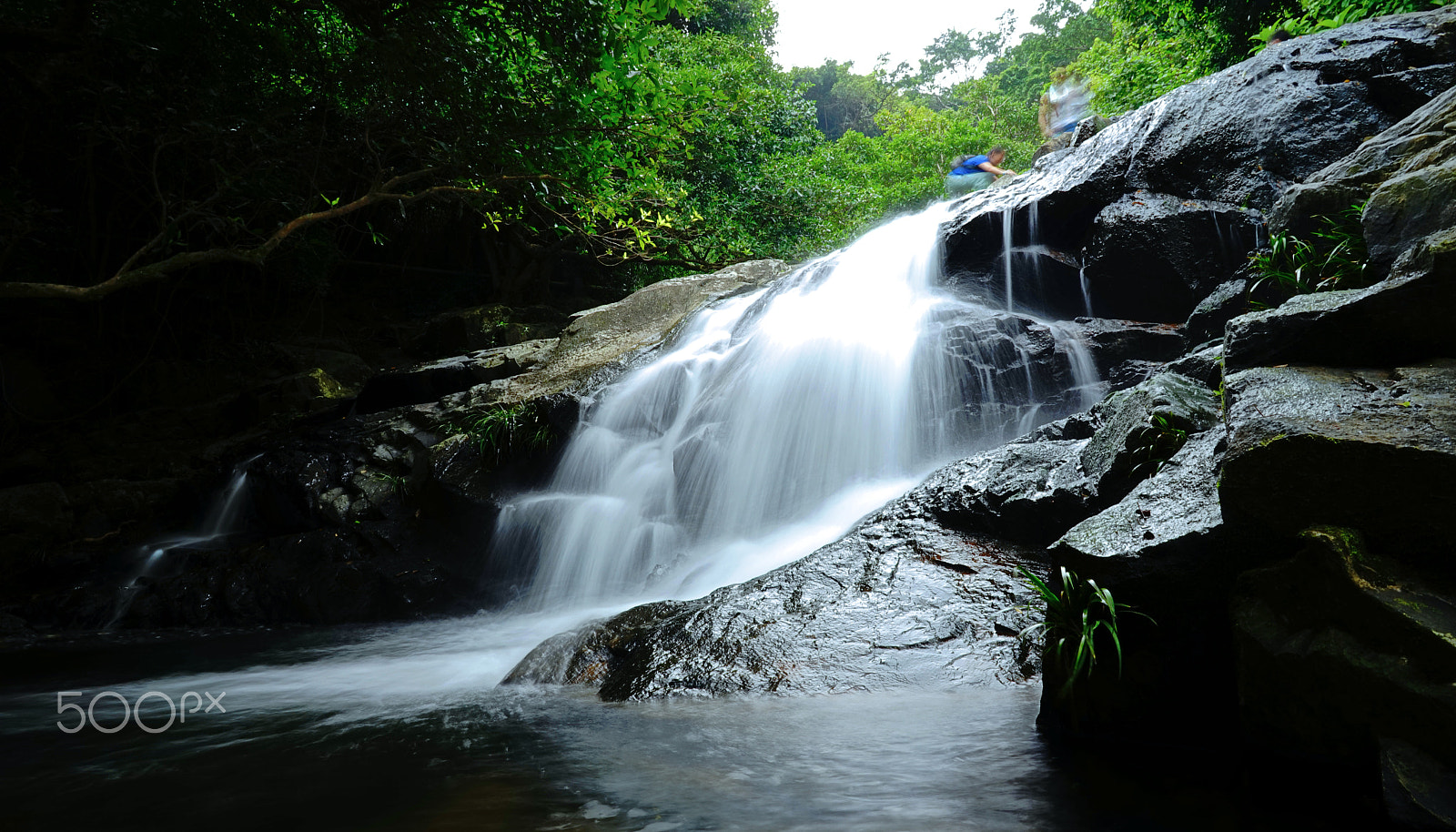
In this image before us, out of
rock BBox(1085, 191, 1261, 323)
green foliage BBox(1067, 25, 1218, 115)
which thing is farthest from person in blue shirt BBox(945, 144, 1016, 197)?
rock BBox(1085, 191, 1261, 323)

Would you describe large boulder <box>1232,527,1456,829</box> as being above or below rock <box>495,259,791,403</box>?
below

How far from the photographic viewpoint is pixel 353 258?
15.7m

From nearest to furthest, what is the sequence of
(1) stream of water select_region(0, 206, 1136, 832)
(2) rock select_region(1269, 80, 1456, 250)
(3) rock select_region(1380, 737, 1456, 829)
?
(3) rock select_region(1380, 737, 1456, 829) → (1) stream of water select_region(0, 206, 1136, 832) → (2) rock select_region(1269, 80, 1456, 250)

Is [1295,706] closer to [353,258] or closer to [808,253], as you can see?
[808,253]

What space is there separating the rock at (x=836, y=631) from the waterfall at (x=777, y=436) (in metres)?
1.03

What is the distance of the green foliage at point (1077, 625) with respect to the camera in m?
2.71

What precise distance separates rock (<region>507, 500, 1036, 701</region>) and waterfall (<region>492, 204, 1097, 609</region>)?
40.6 inches

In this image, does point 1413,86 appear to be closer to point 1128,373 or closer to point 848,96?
point 1128,373

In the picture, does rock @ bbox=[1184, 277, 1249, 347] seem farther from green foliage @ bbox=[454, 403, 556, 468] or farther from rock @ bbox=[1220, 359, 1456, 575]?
green foliage @ bbox=[454, 403, 556, 468]

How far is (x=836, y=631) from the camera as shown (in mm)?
3873

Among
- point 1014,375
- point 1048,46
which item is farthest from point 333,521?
point 1048,46

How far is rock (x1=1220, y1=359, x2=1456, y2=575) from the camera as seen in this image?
218 cm

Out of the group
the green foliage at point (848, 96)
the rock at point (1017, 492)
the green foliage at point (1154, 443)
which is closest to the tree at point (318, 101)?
the rock at point (1017, 492)

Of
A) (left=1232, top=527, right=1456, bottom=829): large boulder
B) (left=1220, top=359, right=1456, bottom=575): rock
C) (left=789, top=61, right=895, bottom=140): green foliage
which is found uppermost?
(left=789, top=61, right=895, bottom=140): green foliage
